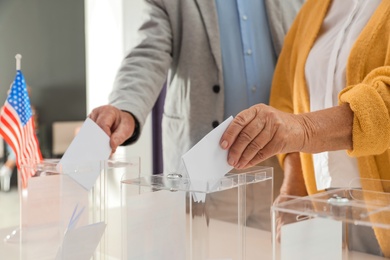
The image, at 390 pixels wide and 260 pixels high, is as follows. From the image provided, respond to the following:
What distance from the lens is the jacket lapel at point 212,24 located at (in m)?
1.73

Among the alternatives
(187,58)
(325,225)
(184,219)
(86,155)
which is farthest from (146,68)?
(325,225)

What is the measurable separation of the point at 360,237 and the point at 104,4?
434 cm

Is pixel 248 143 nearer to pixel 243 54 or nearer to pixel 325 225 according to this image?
pixel 325 225

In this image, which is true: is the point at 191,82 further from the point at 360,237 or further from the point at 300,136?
the point at 360,237

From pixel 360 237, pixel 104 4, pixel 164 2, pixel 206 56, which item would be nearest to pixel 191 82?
pixel 206 56

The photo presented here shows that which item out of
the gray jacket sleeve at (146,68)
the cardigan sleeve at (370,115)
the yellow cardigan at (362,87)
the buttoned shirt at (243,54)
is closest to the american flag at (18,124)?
the gray jacket sleeve at (146,68)

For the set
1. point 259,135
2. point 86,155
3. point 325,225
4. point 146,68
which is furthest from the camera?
point 146,68

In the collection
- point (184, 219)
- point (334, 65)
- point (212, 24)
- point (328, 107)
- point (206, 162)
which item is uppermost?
point (212, 24)

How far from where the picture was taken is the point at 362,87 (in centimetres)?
107

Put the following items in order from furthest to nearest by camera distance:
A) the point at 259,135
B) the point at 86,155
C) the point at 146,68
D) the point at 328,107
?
the point at 146,68 → the point at 328,107 → the point at 86,155 → the point at 259,135

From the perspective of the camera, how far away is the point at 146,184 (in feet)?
3.08

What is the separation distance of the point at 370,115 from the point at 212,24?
2.71 ft

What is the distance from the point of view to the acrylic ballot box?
2.40 ft

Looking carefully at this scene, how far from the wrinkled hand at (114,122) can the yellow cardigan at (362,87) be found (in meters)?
0.47
